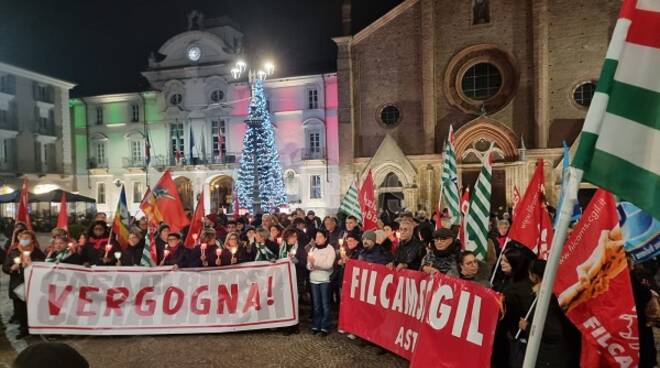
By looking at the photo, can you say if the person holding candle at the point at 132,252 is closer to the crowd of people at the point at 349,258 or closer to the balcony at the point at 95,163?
the crowd of people at the point at 349,258

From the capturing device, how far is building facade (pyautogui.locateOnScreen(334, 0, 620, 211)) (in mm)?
25125

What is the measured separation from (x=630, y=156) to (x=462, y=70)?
84.9 ft

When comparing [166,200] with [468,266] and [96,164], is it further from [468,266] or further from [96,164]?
[96,164]

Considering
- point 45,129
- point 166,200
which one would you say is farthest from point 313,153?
point 166,200

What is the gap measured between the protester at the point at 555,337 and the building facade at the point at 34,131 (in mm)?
38907

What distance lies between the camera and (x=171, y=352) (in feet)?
25.1

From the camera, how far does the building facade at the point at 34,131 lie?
37375 mm

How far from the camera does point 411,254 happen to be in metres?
7.48

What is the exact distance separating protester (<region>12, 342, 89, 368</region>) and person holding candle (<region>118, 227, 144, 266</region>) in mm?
8464

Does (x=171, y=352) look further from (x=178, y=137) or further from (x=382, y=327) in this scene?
(x=178, y=137)

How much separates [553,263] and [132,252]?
29.4 ft

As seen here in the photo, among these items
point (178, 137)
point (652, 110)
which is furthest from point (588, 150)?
point (178, 137)

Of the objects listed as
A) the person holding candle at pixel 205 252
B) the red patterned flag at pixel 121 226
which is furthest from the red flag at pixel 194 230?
the red patterned flag at pixel 121 226

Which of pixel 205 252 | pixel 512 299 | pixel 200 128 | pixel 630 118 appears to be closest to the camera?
pixel 630 118
